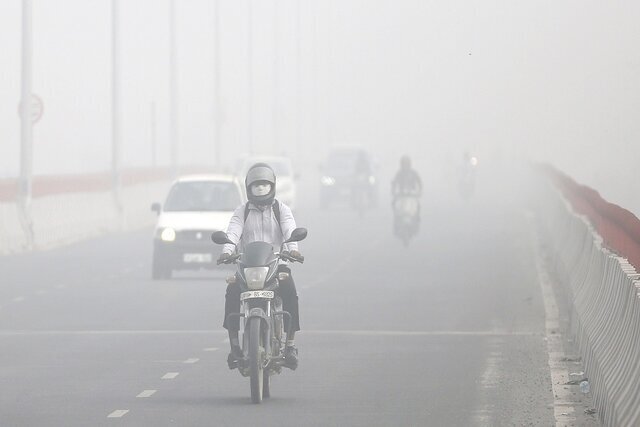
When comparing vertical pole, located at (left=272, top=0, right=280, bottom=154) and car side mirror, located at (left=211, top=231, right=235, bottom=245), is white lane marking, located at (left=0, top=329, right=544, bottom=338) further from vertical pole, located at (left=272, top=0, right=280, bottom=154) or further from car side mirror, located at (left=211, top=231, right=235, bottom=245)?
vertical pole, located at (left=272, top=0, right=280, bottom=154)

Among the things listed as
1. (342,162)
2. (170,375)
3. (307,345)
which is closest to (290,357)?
(170,375)

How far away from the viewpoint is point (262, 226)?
14.9m

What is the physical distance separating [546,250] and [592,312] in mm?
21428

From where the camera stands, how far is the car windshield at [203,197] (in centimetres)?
3123

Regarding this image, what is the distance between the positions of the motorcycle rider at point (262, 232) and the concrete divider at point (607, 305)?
84.7 inches

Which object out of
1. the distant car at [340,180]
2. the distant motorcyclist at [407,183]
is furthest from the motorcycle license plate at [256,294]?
the distant car at [340,180]

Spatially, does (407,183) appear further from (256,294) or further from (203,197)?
(256,294)

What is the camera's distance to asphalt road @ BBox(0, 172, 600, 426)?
13969mm

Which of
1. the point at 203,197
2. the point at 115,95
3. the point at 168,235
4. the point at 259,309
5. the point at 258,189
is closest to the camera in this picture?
the point at 259,309

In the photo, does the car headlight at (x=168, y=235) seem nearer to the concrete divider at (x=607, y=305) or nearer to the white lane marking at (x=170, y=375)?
the concrete divider at (x=607, y=305)

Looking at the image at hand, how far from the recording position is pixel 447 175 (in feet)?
292

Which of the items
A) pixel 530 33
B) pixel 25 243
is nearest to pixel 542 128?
pixel 530 33

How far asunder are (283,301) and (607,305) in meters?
2.30

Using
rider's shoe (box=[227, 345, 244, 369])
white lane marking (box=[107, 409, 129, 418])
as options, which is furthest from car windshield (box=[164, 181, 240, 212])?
white lane marking (box=[107, 409, 129, 418])
